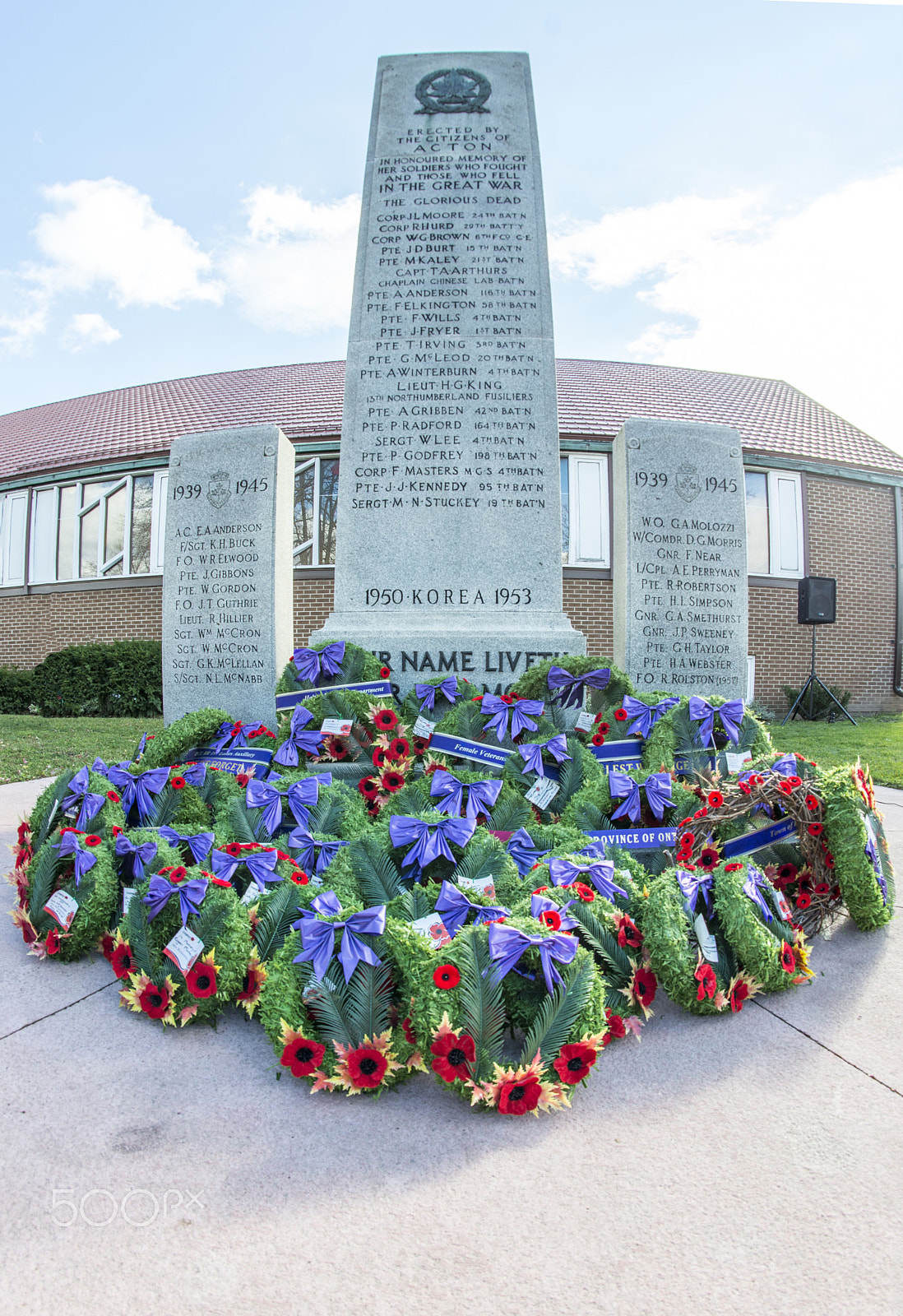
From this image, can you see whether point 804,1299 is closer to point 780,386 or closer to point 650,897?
point 650,897

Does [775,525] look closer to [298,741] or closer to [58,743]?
[58,743]

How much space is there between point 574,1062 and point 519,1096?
0.15 meters

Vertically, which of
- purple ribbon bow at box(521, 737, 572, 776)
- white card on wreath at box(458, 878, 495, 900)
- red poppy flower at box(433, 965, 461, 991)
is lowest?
red poppy flower at box(433, 965, 461, 991)

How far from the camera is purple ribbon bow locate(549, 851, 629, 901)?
2.35 meters

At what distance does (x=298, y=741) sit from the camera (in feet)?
13.0

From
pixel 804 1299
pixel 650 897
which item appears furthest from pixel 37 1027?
pixel 804 1299

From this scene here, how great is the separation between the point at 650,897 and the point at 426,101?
18.8 feet

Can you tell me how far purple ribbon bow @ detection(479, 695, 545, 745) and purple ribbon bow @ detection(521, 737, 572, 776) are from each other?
1.05 ft

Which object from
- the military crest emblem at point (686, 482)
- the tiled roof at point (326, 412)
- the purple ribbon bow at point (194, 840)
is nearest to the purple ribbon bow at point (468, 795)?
the purple ribbon bow at point (194, 840)

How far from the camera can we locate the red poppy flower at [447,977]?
187 centimetres

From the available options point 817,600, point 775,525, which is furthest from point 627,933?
point 775,525

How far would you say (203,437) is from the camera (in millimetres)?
5539

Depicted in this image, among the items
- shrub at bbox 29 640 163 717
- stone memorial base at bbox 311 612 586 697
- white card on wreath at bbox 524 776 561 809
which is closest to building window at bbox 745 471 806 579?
shrub at bbox 29 640 163 717

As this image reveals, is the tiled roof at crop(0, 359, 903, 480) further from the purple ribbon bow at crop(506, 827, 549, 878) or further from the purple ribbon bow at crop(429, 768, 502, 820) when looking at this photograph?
the purple ribbon bow at crop(506, 827, 549, 878)
